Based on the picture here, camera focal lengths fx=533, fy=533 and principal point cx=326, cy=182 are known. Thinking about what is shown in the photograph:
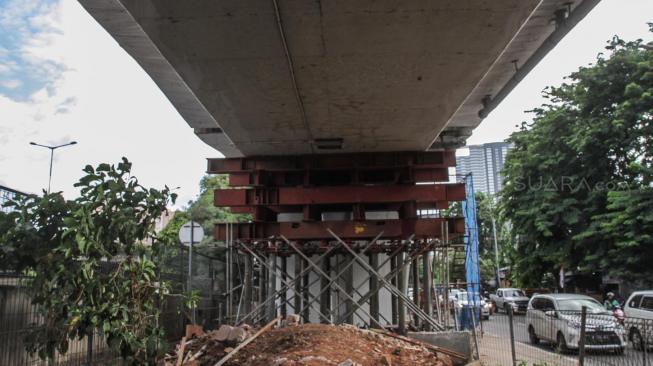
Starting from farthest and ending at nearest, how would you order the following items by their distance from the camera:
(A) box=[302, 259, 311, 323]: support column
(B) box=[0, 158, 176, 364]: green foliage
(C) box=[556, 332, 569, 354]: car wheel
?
(C) box=[556, 332, 569, 354]: car wheel → (A) box=[302, 259, 311, 323]: support column → (B) box=[0, 158, 176, 364]: green foliage

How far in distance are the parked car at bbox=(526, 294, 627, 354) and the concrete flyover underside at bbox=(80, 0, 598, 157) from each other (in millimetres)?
4357

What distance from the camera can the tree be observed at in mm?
22891

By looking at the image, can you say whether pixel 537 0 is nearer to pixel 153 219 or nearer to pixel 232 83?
pixel 232 83

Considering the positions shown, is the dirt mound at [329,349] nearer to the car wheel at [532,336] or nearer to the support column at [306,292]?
the support column at [306,292]

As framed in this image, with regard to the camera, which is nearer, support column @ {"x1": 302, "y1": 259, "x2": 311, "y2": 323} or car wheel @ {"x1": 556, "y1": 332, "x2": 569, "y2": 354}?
support column @ {"x1": 302, "y1": 259, "x2": 311, "y2": 323}

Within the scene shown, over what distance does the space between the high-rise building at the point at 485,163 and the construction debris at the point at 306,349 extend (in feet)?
240

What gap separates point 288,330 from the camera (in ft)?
28.0

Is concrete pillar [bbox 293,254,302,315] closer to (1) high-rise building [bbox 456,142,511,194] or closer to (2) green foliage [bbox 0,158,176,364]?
(2) green foliage [bbox 0,158,176,364]

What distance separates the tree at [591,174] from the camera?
Answer: 22891mm

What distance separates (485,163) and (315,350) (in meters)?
80.9

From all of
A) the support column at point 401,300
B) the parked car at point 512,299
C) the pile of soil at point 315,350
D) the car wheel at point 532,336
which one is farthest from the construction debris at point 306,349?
the parked car at point 512,299

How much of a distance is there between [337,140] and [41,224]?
549 centimetres

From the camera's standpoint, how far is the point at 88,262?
5500 mm

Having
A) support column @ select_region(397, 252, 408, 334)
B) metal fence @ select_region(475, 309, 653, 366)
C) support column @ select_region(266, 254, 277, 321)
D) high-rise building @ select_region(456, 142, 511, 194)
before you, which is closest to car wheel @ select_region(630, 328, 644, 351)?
metal fence @ select_region(475, 309, 653, 366)
